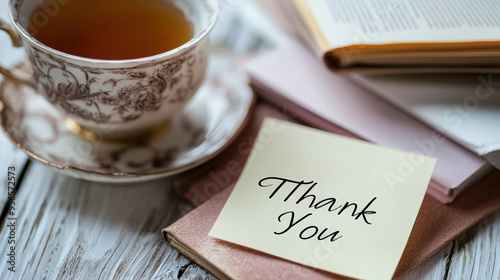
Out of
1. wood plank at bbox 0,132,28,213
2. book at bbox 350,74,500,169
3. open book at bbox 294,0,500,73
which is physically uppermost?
wood plank at bbox 0,132,28,213

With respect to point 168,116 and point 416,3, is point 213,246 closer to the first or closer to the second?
point 168,116

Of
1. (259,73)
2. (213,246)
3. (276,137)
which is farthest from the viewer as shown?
(259,73)

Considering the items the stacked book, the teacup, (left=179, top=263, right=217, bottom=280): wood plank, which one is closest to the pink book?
the stacked book

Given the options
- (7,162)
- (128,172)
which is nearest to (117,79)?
(128,172)

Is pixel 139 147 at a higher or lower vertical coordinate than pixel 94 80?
lower

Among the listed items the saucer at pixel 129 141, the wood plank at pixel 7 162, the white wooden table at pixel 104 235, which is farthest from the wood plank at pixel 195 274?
the wood plank at pixel 7 162

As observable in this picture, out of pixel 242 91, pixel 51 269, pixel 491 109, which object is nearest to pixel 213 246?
pixel 51 269

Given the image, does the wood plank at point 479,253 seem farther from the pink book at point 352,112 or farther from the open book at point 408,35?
the open book at point 408,35

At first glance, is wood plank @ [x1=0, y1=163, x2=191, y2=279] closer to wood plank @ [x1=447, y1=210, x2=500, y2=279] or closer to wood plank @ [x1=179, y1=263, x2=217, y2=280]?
wood plank @ [x1=179, y1=263, x2=217, y2=280]

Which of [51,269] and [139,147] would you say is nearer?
[51,269]
